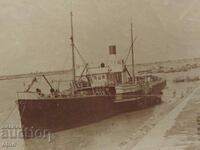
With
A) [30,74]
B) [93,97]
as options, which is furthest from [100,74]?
[30,74]

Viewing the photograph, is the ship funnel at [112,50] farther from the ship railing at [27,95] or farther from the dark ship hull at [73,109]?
the ship railing at [27,95]

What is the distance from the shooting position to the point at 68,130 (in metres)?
2.32

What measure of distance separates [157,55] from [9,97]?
79 cm

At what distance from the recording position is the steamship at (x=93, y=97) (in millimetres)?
2322

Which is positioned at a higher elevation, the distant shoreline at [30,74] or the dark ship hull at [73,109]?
the distant shoreline at [30,74]

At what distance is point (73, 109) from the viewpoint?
2.34m

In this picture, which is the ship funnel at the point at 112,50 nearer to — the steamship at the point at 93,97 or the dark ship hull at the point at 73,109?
the steamship at the point at 93,97

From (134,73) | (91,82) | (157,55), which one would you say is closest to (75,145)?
(91,82)

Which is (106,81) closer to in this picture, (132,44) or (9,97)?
(132,44)

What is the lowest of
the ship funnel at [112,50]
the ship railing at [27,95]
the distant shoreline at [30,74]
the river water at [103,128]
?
the river water at [103,128]

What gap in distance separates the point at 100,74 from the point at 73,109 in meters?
0.23

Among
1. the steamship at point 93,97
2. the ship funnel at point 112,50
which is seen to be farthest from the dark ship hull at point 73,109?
the ship funnel at point 112,50

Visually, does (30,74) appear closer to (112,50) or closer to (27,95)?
(27,95)

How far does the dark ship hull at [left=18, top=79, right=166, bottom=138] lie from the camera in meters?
2.30
